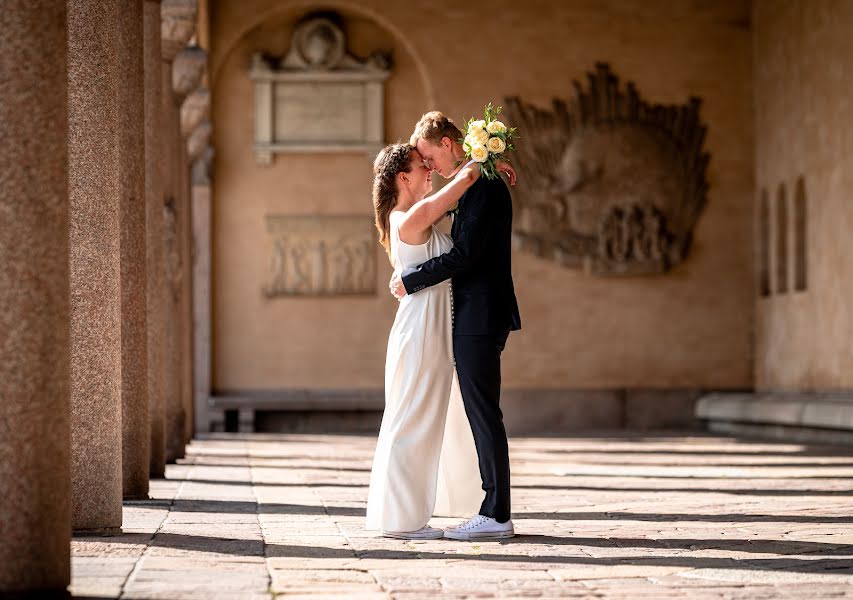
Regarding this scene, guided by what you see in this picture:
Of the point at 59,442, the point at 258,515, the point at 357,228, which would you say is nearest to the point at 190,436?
the point at 357,228

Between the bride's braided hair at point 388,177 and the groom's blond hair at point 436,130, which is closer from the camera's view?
the groom's blond hair at point 436,130

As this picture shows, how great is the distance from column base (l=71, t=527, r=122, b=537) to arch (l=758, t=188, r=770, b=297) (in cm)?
1431

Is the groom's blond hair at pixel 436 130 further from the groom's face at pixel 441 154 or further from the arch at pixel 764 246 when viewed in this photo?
the arch at pixel 764 246

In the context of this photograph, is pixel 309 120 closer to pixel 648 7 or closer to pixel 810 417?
pixel 648 7

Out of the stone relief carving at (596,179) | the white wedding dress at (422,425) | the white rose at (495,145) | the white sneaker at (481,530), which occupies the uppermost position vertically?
the stone relief carving at (596,179)

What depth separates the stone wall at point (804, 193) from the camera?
1697 cm

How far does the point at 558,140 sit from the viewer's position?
19781 millimetres

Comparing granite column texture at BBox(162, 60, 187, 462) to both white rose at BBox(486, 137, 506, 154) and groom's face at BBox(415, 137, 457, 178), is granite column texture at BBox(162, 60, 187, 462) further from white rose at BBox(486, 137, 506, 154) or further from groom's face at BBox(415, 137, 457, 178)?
white rose at BBox(486, 137, 506, 154)

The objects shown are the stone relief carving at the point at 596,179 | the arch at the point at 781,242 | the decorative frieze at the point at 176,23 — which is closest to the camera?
the decorative frieze at the point at 176,23

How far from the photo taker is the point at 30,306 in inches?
184

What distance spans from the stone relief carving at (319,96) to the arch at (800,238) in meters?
5.49

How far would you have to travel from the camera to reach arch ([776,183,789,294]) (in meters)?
19.2

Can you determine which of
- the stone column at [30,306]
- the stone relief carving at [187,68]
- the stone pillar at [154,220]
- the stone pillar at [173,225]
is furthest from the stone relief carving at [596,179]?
the stone column at [30,306]

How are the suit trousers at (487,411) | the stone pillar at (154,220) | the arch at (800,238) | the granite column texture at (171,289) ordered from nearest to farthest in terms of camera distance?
1. the suit trousers at (487,411)
2. the stone pillar at (154,220)
3. the granite column texture at (171,289)
4. the arch at (800,238)
